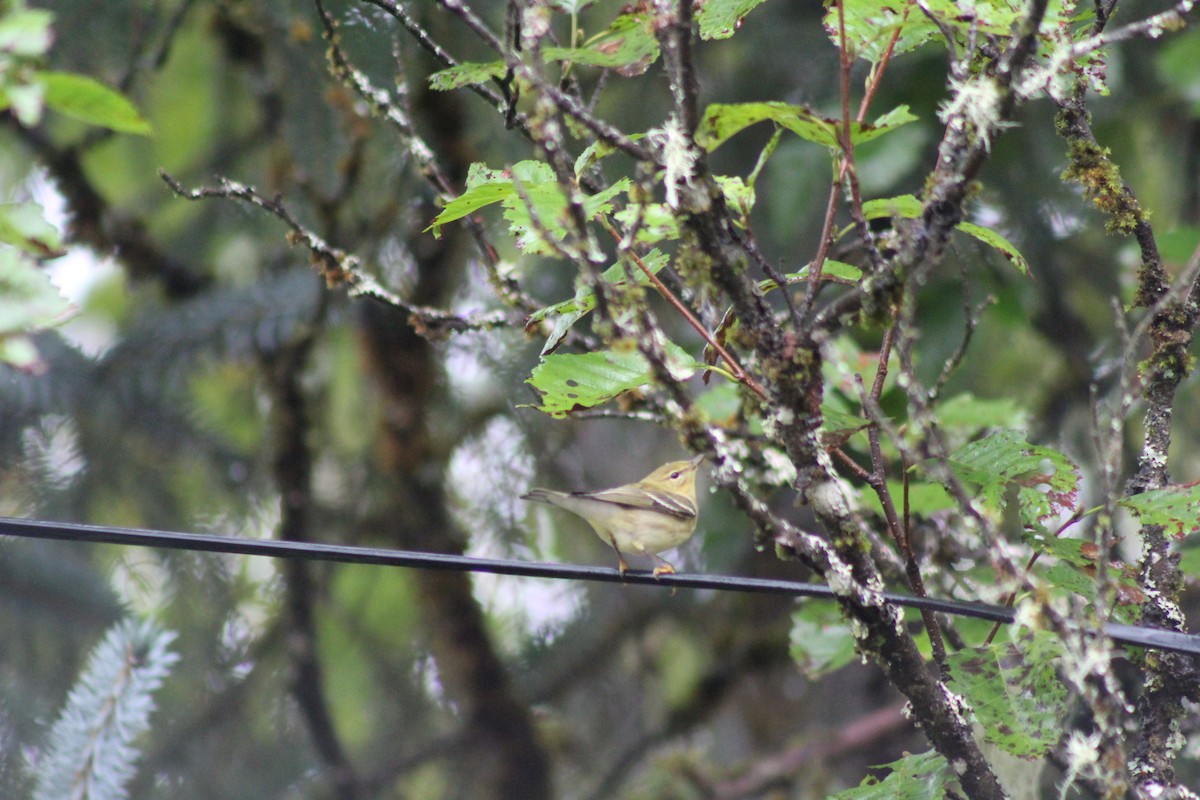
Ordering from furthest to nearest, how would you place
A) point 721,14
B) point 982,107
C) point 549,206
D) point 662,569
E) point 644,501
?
point 644,501, point 662,569, point 721,14, point 549,206, point 982,107

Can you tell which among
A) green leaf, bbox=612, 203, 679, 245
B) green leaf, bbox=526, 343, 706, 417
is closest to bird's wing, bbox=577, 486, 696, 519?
green leaf, bbox=526, 343, 706, 417

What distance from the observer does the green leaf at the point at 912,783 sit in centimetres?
163

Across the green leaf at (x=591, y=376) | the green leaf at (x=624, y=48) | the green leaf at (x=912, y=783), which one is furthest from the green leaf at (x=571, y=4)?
the green leaf at (x=912, y=783)

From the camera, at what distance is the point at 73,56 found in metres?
3.29

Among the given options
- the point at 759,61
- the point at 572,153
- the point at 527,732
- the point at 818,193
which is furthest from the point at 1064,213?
the point at 527,732

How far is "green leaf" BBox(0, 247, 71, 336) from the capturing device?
1149mm

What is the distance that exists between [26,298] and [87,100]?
0.72 feet

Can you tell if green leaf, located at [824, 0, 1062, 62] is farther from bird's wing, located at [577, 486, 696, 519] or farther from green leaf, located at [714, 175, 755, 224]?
bird's wing, located at [577, 486, 696, 519]

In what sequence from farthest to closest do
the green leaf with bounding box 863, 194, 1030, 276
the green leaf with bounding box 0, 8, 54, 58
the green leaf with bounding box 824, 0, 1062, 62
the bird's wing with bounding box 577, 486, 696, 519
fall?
the bird's wing with bounding box 577, 486, 696, 519 < the green leaf with bounding box 863, 194, 1030, 276 < the green leaf with bounding box 824, 0, 1062, 62 < the green leaf with bounding box 0, 8, 54, 58

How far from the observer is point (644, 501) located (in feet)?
8.10

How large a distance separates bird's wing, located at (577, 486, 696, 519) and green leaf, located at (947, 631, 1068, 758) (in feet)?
2.95

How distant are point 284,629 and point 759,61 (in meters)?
2.49

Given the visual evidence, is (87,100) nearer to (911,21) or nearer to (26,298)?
(26,298)

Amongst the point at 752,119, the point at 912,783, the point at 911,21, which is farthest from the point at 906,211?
the point at 912,783
